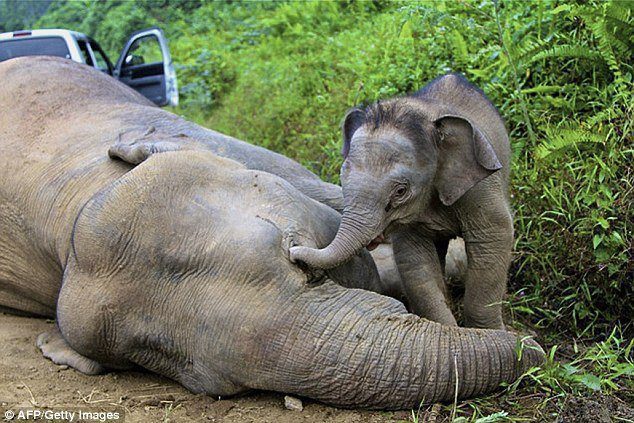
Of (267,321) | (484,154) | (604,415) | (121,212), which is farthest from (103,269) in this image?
(604,415)

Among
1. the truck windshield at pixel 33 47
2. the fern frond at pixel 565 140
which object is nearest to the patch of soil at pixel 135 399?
the fern frond at pixel 565 140

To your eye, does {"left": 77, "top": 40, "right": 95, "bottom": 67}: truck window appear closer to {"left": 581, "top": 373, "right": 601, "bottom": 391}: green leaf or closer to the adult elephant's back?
the adult elephant's back

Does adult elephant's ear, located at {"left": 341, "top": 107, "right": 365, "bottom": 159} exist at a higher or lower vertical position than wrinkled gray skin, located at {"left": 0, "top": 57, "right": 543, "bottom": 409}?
higher

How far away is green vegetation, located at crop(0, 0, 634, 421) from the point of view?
4.55 meters

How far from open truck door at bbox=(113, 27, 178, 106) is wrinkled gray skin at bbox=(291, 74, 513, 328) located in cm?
489

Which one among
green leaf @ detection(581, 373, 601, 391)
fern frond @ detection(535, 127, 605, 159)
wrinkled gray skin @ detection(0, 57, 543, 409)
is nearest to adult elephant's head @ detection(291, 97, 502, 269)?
wrinkled gray skin @ detection(0, 57, 543, 409)

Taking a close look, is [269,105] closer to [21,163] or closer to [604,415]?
[21,163]

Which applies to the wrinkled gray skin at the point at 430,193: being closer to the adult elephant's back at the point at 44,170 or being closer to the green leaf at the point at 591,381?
the green leaf at the point at 591,381

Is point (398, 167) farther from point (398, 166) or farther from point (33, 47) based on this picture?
point (33, 47)

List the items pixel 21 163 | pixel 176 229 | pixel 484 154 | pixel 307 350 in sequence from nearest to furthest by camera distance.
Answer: pixel 307 350 → pixel 176 229 → pixel 484 154 → pixel 21 163

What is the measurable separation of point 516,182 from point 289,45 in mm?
4981

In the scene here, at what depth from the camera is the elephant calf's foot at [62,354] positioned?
395cm

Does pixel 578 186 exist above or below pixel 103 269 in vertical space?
below

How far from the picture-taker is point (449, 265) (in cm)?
498
